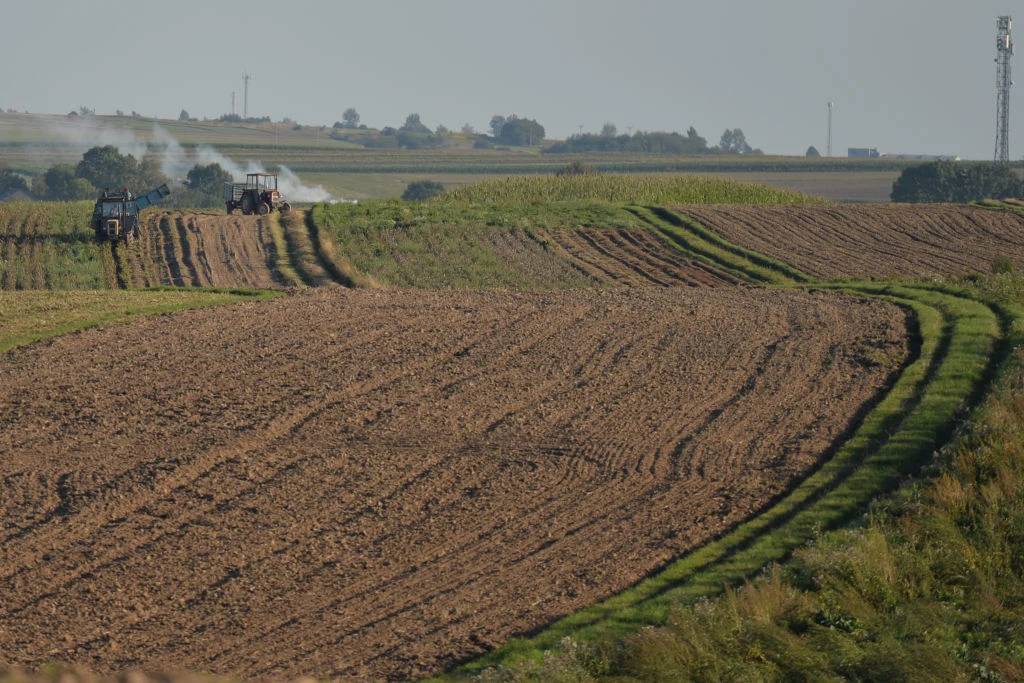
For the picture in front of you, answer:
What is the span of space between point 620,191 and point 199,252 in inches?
1096

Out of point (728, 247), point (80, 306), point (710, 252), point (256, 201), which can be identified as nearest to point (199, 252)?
point (256, 201)

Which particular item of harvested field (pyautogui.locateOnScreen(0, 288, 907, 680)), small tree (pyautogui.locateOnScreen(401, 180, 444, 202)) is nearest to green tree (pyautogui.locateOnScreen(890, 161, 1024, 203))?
small tree (pyautogui.locateOnScreen(401, 180, 444, 202))

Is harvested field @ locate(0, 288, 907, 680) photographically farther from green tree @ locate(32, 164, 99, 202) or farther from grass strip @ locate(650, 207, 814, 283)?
green tree @ locate(32, 164, 99, 202)

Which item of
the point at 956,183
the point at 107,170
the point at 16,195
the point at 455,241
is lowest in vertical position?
the point at 455,241

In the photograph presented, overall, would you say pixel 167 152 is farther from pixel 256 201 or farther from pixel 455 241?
pixel 455 241

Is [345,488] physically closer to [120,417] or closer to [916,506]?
[120,417]

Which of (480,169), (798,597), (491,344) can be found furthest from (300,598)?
(480,169)

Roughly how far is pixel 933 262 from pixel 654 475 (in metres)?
28.7

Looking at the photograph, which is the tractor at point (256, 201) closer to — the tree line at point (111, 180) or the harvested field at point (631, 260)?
the harvested field at point (631, 260)

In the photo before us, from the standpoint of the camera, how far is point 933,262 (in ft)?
144

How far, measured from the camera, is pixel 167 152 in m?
140

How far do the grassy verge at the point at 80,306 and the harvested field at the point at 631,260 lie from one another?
41.7 ft

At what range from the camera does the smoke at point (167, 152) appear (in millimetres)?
113413

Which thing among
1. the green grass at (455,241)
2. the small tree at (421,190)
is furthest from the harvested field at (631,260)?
the small tree at (421,190)
